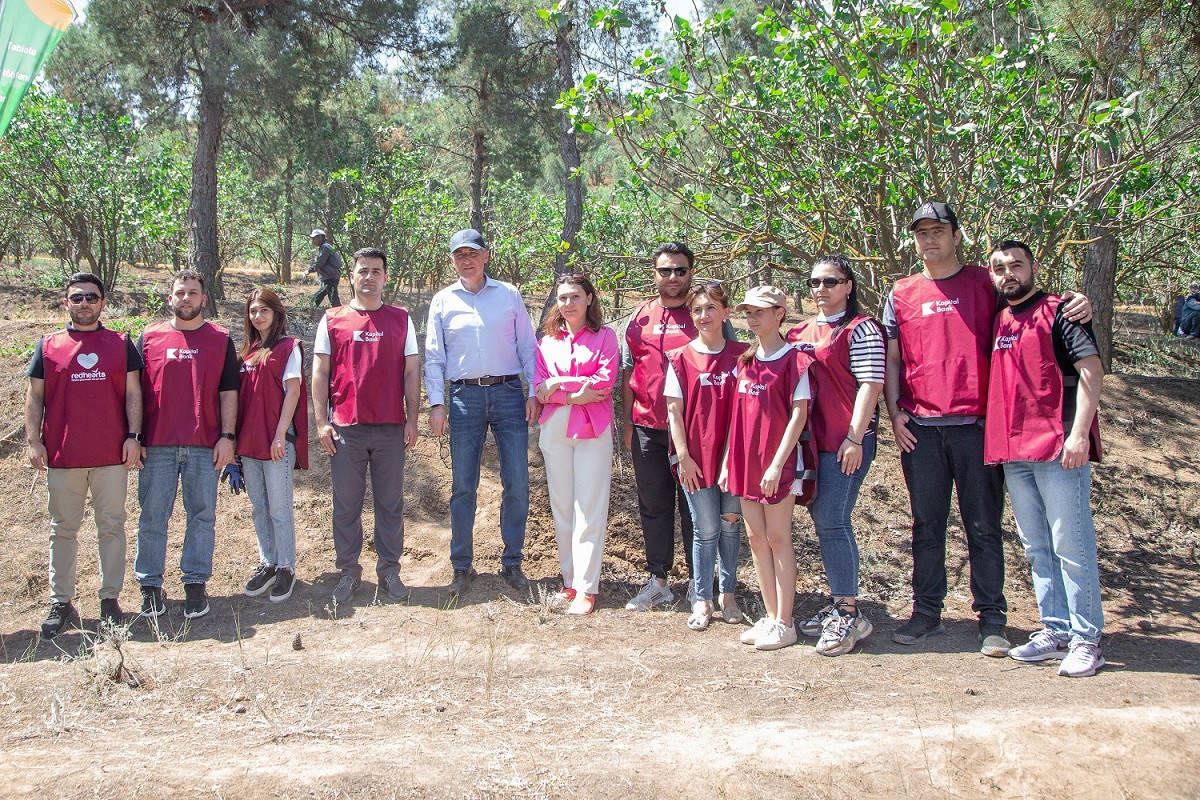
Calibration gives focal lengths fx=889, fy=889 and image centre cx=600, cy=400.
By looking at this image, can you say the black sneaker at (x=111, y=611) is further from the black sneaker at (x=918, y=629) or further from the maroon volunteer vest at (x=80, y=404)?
the black sneaker at (x=918, y=629)

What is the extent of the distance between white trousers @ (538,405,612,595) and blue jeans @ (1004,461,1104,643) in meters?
2.03

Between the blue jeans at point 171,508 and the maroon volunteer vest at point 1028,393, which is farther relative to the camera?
the blue jeans at point 171,508

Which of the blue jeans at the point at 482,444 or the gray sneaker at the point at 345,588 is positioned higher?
the blue jeans at the point at 482,444

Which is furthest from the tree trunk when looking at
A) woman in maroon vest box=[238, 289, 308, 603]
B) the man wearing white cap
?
woman in maroon vest box=[238, 289, 308, 603]

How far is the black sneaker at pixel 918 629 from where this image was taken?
4473 mm

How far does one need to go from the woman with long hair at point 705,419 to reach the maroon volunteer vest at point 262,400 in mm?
2174

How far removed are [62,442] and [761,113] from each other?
4532mm

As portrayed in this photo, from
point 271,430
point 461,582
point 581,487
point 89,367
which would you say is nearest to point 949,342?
point 581,487

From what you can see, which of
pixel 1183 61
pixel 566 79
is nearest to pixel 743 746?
pixel 1183 61

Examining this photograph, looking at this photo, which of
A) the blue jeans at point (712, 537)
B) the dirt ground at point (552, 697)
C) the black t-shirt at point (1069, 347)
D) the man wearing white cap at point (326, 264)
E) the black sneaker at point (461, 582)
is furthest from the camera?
the man wearing white cap at point (326, 264)

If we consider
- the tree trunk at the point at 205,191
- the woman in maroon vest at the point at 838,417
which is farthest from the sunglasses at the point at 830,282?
the tree trunk at the point at 205,191

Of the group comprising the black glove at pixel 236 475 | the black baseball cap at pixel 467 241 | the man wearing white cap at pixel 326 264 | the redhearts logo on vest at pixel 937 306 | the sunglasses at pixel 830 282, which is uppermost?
the man wearing white cap at pixel 326 264

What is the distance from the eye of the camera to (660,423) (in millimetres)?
4812

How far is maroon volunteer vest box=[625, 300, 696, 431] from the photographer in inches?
190
